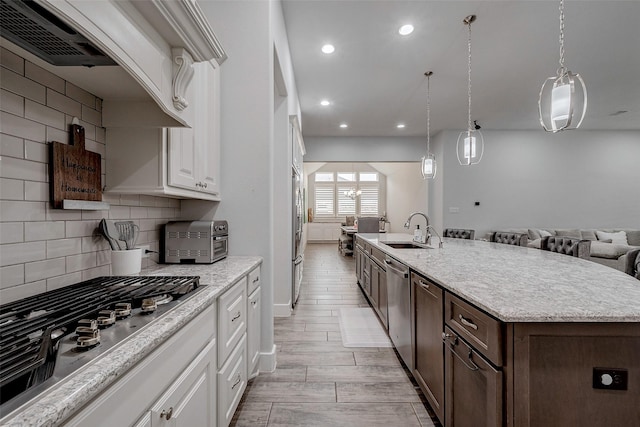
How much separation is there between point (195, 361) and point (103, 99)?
1344 mm

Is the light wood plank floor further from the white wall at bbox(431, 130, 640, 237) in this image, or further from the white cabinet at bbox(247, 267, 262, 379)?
the white wall at bbox(431, 130, 640, 237)

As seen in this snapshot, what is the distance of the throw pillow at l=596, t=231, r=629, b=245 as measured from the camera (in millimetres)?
5891

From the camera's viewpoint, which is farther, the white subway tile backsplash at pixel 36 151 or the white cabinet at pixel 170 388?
the white subway tile backsplash at pixel 36 151

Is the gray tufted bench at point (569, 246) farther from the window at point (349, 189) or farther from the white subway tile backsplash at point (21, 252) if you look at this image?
the window at point (349, 189)

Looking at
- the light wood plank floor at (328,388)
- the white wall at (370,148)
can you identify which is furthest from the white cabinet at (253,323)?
the white wall at (370,148)

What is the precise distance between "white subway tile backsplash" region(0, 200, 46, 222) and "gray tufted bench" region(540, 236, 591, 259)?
12.5 ft

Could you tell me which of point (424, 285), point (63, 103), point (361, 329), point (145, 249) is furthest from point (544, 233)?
point (63, 103)

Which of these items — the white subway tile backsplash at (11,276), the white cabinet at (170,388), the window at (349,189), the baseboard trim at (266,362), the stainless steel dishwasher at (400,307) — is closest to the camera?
the white cabinet at (170,388)

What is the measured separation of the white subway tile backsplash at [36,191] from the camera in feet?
3.56

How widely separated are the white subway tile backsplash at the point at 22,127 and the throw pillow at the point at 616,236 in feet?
27.7

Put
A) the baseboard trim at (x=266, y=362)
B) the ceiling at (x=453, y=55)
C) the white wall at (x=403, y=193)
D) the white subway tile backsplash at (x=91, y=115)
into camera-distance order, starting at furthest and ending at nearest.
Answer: the white wall at (x=403, y=193) → the ceiling at (x=453, y=55) → the baseboard trim at (x=266, y=362) → the white subway tile backsplash at (x=91, y=115)

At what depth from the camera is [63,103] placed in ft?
4.11

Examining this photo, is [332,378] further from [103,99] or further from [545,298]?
[103,99]

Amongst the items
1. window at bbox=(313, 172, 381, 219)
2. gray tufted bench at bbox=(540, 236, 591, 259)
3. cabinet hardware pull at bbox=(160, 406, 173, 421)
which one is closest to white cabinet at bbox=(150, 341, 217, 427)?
cabinet hardware pull at bbox=(160, 406, 173, 421)
